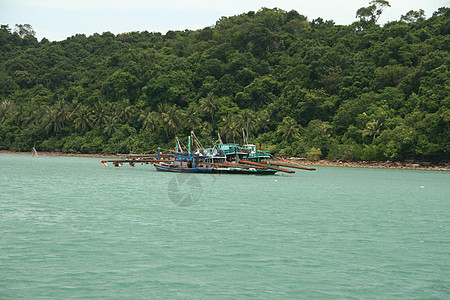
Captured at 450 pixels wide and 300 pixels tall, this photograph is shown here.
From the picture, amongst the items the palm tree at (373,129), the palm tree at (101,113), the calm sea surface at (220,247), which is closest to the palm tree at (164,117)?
the palm tree at (101,113)

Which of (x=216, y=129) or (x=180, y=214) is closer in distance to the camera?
(x=180, y=214)

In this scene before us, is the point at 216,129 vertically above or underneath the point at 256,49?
underneath

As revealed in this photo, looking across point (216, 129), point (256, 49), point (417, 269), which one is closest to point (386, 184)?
point (417, 269)

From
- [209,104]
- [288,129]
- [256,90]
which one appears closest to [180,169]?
[288,129]

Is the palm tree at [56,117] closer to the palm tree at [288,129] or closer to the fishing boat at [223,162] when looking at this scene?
the palm tree at [288,129]

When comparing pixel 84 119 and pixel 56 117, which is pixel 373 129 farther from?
pixel 56 117

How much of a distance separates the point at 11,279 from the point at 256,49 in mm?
112953

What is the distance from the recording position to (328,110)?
286 ft

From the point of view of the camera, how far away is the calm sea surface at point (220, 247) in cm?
1295

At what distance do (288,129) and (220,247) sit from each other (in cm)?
6763

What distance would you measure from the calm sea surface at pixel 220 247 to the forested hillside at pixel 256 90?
44.1 meters

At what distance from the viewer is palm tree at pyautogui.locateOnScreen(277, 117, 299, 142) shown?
274 ft

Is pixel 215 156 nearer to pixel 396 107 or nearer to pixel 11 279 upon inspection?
pixel 396 107

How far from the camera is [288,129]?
274ft
